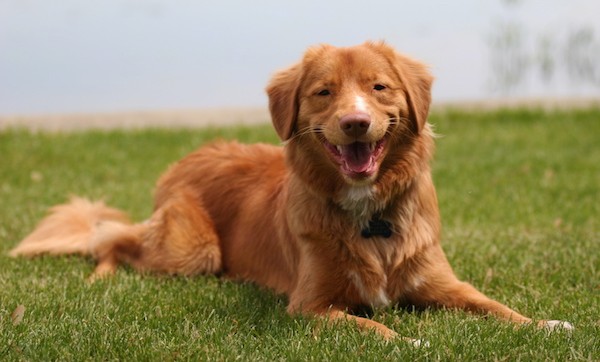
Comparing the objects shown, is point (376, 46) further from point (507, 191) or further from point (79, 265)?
point (507, 191)

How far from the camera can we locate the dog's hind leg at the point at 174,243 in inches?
240

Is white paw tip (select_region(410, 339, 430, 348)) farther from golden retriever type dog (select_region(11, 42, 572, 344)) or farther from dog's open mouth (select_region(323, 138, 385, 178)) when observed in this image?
dog's open mouth (select_region(323, 138, 385, 178))

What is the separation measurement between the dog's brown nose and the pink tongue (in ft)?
0.66

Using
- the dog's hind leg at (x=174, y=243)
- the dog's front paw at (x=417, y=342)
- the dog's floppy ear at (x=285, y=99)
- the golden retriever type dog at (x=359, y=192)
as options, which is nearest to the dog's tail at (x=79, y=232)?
the dog's hind leg at (x=174, y=243)

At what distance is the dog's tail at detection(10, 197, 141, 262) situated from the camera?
21.6 feet

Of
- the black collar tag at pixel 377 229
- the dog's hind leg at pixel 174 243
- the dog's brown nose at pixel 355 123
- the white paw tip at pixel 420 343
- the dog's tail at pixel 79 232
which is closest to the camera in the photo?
the white paw tip at pixel 420 343

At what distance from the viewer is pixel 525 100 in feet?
58.1

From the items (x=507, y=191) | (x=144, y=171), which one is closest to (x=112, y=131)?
(x=144, y=171)

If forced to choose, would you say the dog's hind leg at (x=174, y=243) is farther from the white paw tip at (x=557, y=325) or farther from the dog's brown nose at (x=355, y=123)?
the white paw tip at (x=557, y=325)

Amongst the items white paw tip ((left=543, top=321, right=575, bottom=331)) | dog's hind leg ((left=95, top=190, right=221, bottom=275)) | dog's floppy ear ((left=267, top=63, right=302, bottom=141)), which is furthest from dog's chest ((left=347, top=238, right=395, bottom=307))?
dog's hind leg ((left=95, top=190, right=221, bottom=275))

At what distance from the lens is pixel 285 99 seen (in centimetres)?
495

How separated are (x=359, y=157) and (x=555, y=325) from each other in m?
1.32

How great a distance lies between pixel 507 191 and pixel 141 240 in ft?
16.7

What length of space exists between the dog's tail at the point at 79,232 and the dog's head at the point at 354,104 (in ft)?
7.23
